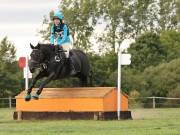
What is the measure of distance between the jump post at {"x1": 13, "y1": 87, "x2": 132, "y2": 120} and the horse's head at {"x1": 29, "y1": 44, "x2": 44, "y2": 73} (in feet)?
4.63

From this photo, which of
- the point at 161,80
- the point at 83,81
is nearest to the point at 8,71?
the point at 161,80

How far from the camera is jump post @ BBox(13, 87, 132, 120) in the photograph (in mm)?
18766

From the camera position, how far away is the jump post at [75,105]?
18766mm

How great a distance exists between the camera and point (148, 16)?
71.9 meters

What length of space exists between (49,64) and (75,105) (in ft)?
4.39

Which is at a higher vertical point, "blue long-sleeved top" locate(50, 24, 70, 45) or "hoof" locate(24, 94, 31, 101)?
"blue long-sleeved top" locate(50, 24, 70, 45)

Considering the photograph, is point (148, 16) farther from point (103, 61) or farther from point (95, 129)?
point (95, 129)

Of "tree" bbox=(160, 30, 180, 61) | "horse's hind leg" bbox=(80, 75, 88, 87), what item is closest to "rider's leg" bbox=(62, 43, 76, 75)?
"horse's hind leg" bbox=(80, 75, 88, 87)

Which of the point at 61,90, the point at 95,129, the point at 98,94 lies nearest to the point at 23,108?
the point at 61,90

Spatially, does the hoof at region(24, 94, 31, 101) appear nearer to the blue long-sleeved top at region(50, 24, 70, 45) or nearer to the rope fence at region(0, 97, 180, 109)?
the blue long-sleeved top at region(50, 24, 70, 45)

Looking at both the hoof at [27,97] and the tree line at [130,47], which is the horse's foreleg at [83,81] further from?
the tree line at [130,47]

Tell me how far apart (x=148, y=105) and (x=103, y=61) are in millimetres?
13333

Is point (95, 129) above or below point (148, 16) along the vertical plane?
below

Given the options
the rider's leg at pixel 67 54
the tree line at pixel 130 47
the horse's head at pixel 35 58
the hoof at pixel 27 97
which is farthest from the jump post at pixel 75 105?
the tree line at pixel 130 47
